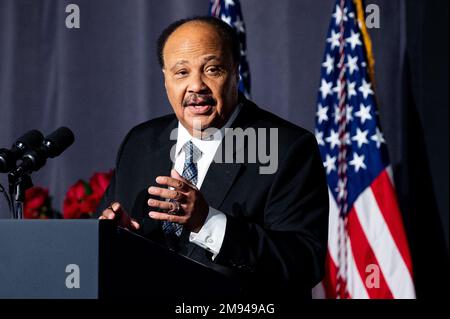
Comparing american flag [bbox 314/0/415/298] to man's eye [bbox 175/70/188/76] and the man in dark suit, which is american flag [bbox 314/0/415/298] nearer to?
the man in dark suit

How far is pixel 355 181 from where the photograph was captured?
4.01m

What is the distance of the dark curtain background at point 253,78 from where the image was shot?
4246 mm

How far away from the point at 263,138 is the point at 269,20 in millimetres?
2466

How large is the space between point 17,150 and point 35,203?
245 cm

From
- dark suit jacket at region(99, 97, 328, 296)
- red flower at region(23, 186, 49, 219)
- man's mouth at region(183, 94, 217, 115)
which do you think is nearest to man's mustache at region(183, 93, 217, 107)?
man's mouth at region(183, 94, 217, 115)

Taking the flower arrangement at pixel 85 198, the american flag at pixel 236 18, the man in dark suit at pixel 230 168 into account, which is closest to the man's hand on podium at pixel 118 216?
the man in dark suit at pixel 230 168

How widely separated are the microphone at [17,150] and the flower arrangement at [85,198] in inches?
80.0

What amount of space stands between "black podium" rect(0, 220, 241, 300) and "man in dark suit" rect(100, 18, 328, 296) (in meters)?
0.35

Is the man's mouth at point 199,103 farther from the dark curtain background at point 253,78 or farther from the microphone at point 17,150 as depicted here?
the dark curtain background at point 253,78

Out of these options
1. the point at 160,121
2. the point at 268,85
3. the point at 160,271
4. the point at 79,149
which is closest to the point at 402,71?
the point at 268,85

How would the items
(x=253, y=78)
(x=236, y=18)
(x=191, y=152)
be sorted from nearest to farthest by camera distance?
(x=191, y=152), (x=236, y=18), (x=253, y=78)

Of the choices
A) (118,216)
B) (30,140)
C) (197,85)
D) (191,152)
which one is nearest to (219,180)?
(191,152)

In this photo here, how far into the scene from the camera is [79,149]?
4.75 m

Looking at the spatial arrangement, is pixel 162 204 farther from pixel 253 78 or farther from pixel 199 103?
pixel 253 78
